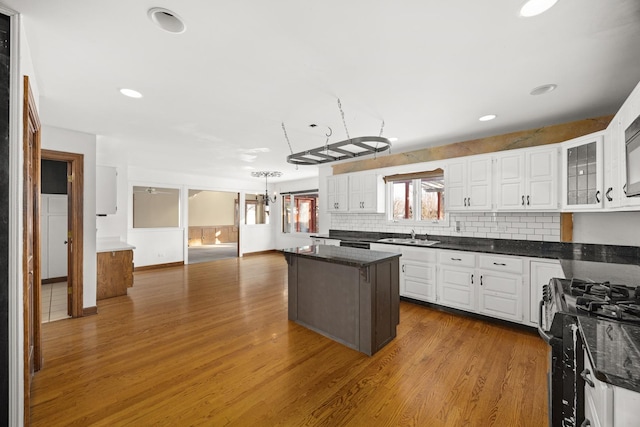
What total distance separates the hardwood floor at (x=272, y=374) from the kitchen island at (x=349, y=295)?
14 cm

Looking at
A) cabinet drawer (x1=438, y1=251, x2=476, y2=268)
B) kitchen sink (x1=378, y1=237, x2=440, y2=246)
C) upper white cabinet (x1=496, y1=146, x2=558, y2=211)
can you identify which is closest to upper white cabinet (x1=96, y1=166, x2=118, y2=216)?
kitchen sink (x1=378, y1=237, x2=440, y2=246)

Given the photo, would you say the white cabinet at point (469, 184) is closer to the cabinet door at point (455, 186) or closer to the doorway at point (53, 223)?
the cabinet door at point (455, 186)

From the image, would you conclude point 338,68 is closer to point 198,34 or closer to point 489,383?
point 198,34

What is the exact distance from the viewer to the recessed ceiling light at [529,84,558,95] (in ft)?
8.18

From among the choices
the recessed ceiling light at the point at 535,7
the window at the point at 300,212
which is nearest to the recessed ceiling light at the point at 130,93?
the recessed ceiling light at the point at 535,7

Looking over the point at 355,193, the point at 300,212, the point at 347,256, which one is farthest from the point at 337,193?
the point at 300,212

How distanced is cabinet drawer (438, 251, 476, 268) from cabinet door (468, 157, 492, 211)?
70cm

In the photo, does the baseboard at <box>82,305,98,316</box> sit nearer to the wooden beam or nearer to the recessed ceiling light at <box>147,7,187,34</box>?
the recessed ceiling light at <box>147,7,187,34</box>

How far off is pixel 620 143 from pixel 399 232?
3165mm

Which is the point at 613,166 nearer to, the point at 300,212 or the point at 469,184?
the point at 469,184

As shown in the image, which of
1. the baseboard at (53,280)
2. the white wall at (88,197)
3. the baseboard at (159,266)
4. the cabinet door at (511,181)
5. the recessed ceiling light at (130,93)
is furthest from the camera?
the baseboard at (159,266)

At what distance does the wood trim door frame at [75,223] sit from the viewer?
3618 millimetres

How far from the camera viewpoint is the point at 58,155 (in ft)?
11.7

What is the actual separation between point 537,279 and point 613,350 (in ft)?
8.36
